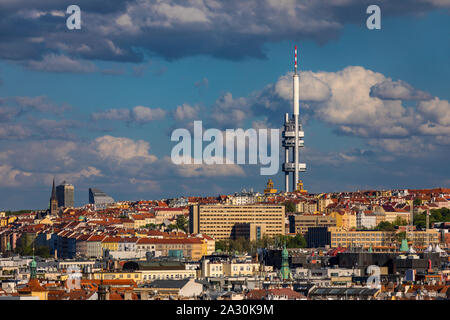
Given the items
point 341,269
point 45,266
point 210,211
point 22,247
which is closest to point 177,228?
point 210,211

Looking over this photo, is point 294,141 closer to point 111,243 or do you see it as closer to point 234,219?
point 234,219

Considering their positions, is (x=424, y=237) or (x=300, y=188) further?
(x=300, y=188)

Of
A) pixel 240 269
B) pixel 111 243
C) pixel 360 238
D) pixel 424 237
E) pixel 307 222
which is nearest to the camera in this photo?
pixel 240 269

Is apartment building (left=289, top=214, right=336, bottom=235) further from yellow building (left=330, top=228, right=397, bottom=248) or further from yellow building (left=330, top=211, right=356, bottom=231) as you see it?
yellow building (left=330, top=228, right=397, bottom=248)

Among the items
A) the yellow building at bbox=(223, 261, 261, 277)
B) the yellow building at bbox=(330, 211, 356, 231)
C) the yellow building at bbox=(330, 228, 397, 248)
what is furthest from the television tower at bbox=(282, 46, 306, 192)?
the yellow building at bbox=(223, 261, 261, 277)

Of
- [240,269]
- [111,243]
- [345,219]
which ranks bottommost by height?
[240,269]

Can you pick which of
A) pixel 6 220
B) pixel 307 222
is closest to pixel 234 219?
pixel 307 222
